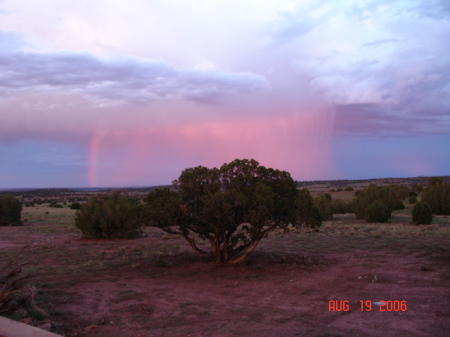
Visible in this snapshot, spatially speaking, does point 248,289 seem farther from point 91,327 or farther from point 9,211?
point 9,211

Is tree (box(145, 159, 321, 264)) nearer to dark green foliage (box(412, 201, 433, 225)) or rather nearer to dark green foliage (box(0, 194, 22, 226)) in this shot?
dark green foliage (box(412, 201, 433, 225))

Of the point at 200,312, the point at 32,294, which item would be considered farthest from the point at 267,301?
the point at 32,294

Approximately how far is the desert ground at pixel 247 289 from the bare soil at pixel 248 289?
0.03 meters

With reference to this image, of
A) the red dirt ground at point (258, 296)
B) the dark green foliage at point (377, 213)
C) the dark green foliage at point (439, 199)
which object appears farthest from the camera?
the dark green foliage at point (439, 199)

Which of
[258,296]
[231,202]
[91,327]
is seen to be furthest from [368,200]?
[91,327]

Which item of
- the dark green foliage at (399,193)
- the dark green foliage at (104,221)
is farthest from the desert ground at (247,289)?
the dark green foliage at (399,193)

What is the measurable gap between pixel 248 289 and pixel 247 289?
0.03 meters

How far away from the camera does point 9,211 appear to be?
3362cm

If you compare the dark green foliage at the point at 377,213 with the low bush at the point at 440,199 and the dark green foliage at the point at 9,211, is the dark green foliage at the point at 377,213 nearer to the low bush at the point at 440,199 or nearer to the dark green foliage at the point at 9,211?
the low bush at the point at 440,199

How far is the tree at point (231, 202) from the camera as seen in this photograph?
44.9 ft

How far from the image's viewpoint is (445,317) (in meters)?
8.93

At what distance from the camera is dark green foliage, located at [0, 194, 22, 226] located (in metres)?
33.5

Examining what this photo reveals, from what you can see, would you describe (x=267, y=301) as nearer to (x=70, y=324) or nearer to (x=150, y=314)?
(x=150, y=314)

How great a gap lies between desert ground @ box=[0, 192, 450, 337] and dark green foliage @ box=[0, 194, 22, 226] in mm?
13425
